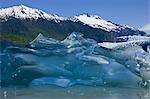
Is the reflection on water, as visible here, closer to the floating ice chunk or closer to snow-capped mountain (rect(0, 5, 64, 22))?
the floating ice chunk

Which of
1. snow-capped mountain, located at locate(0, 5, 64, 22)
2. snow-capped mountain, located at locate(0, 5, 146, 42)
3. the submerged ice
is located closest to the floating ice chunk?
the submerged ice

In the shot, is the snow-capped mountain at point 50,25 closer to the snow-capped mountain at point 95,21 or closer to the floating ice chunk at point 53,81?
the snow-capped mountain at point 95,21

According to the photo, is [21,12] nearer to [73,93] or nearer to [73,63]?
[73,63]

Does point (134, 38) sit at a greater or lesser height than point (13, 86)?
greater

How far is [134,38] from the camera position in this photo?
5.34 m

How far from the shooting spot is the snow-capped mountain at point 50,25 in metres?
5.11

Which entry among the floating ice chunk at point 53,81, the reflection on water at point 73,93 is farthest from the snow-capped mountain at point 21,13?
the reflection on water at point 73,93

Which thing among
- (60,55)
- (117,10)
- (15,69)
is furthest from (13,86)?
(117,10)

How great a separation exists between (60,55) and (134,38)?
804 mm

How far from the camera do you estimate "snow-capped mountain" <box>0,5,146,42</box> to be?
16.8 ft

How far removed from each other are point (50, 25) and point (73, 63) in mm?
456

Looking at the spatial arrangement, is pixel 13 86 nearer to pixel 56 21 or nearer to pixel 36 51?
pixel 36 51

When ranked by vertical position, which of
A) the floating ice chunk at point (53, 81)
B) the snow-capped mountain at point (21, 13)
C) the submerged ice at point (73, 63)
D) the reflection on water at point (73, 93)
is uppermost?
the snow-capped mountain at point (21, 13)

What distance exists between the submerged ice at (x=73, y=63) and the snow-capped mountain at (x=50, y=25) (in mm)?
72
